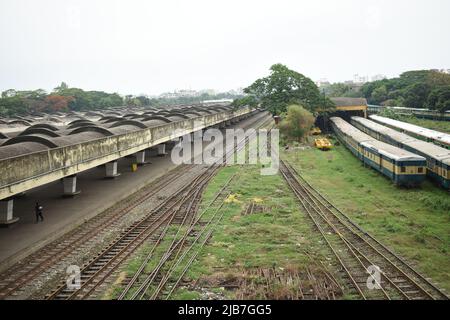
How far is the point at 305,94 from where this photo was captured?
5609cm

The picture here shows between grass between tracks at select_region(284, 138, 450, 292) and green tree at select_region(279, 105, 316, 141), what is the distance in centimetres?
1209

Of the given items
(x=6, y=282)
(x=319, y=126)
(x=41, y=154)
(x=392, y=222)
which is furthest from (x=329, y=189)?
(x=319, y=126)

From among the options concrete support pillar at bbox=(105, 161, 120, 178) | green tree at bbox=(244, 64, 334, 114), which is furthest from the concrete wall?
green tree at bbox=(244, 64, 334, 114)

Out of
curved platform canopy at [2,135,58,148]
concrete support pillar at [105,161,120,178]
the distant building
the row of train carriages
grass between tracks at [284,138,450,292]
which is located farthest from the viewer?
the distant building

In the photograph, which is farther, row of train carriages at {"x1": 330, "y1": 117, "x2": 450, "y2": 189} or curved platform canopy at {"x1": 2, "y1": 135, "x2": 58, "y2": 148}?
row of train carriages at {"x1": 330, "y1": 117, "x2": 450, "y2": 189}

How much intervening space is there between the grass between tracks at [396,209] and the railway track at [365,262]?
0.51 m

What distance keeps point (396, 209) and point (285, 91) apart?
124ft

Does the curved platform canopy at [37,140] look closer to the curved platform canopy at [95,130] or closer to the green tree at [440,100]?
the curved platform canopy at [95,130]

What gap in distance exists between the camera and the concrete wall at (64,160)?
1639 centimetres

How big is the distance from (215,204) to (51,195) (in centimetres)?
1068

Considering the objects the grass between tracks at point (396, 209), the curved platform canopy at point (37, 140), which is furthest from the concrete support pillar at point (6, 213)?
the grass between tracks at point (396, 209)

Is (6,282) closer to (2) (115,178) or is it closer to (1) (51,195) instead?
(1) (51,195)

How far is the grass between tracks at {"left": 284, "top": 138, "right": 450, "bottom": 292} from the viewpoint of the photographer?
15.0 metres

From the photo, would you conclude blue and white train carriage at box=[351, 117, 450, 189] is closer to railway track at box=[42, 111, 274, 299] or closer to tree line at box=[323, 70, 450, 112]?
railway track at box=[42, 111, 274, 299]
